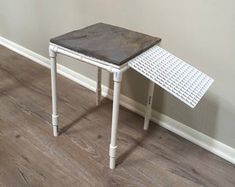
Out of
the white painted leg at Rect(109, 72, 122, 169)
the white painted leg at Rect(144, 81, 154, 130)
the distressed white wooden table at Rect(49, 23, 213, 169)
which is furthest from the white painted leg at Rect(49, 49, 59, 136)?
the white painted leg at Rect(144, 81, 154, 130)

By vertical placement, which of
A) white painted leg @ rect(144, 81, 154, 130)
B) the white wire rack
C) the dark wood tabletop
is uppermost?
the dark wood tabletop

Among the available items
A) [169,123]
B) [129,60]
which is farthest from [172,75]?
[169,123]

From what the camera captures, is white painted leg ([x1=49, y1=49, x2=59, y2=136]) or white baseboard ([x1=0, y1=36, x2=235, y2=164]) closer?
white painted leg ([x1=49, y1=49, x2=59, y2=136])

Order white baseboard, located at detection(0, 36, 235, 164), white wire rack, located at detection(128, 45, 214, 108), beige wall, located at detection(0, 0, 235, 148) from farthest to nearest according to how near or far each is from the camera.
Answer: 1. white baseboard, located at detection(0, 36, 235, 164)
2. beige wall, located at detection(0, 0, 235, 148)
3. white wire rack, located at detection(128, 45, 214, 108)

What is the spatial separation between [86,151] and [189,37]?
75cm

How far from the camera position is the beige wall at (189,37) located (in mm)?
1262

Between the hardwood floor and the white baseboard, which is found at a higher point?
the white baseboard

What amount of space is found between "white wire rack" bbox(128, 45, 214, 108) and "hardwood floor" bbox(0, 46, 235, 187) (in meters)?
0.43

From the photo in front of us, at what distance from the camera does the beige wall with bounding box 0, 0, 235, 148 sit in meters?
1.26

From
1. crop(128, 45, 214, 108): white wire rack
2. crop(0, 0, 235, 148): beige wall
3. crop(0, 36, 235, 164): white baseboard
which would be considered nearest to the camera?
crop(128, 45, 214, 108): white wire rack

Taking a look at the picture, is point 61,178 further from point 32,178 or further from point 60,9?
point 60,9

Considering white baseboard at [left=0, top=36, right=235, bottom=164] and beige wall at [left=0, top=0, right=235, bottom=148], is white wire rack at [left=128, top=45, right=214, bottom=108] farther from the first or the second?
white baseboard at [left=0, top=36, right=235, bottom=164]

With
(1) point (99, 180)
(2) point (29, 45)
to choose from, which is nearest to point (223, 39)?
(1) point (99, 180)

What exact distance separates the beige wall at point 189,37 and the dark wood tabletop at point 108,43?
157 millimetres
